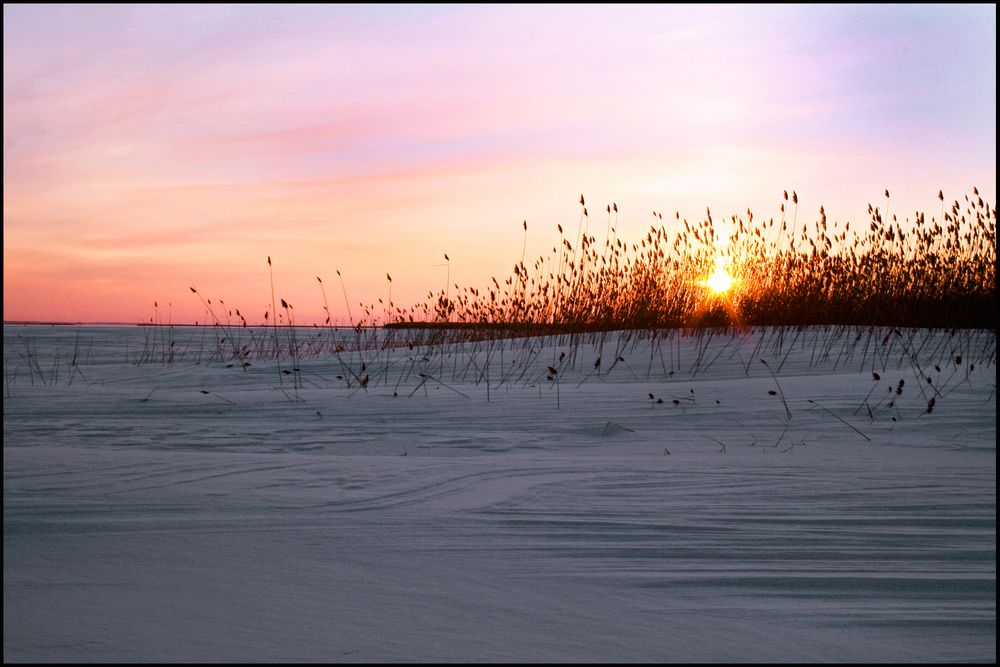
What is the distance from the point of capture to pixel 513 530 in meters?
1.53

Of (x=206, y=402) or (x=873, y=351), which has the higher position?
(x=873, y=351)

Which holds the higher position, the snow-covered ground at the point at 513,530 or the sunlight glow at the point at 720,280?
the sunlight glow at the point at 720,280

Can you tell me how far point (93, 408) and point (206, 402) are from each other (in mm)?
435

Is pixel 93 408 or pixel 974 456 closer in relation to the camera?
pixel 974 456

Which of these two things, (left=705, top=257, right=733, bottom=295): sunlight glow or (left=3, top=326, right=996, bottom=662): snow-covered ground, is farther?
(left=705, top=257, right=733, bottom=295): sunlight glow

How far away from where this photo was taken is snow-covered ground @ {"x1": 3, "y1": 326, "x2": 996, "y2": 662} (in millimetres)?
1071

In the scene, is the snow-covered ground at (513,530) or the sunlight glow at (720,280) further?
the sunlight glow at (720,280)

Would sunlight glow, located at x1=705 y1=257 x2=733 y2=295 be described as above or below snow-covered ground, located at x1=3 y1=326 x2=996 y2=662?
above

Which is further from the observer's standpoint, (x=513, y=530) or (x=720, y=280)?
(x=720, y=280)

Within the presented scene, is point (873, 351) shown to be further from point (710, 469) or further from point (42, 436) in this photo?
point (42, 436)

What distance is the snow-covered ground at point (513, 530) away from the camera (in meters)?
1.07

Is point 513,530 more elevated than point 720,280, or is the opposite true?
point 720,280

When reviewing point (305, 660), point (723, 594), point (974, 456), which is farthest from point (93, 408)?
point (974, 456)

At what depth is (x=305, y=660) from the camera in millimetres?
981
